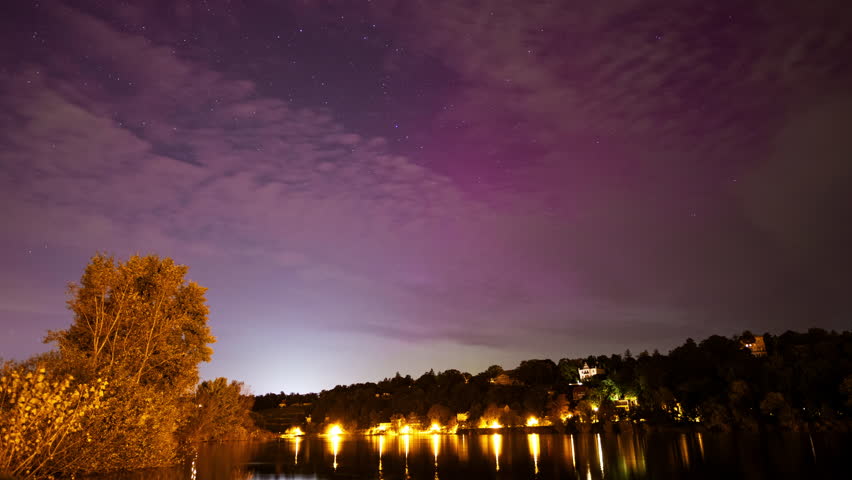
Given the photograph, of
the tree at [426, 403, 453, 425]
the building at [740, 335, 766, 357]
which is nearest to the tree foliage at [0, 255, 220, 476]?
the tree at [426, 403, 453, 425]

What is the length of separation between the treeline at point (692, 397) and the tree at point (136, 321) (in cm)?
7898

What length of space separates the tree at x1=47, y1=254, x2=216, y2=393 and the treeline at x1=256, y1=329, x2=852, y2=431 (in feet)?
259

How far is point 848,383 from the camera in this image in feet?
224

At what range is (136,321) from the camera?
37.6 m

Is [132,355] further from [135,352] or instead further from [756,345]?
[756,345]

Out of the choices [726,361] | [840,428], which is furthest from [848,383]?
[726,361]

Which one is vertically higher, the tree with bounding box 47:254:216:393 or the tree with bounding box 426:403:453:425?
the tree with bounding box 47:254:216:393

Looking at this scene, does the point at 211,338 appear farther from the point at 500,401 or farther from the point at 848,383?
the point at 500,401

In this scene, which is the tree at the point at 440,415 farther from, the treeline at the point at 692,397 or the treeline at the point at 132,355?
the treeline at the point at 132,355

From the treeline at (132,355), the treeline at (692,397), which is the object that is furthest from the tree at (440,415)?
the treeline at (132,355)

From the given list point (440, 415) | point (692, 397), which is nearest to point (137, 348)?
point (692, 397)

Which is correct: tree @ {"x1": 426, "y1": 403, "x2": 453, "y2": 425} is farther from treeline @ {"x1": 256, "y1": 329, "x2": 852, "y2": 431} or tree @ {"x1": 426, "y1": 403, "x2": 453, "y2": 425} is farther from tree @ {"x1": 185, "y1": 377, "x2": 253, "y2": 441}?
tree @ {"x1": 185, "y1": 377, "x2": 253, "y2": 441}

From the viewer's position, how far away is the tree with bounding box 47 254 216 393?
119 ft

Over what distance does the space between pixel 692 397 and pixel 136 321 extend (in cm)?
9279
